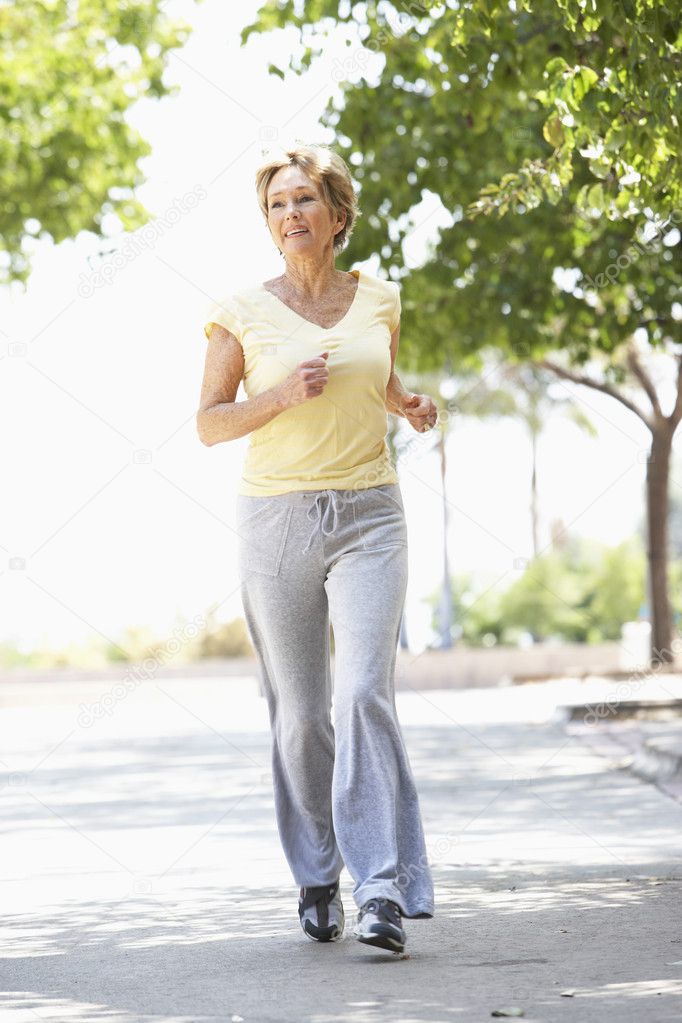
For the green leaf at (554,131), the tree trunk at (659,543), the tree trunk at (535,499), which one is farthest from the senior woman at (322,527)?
the tree trunk at (535,499)

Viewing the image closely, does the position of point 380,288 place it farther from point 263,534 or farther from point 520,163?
point 520,163

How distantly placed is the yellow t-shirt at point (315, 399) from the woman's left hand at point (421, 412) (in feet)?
0.51

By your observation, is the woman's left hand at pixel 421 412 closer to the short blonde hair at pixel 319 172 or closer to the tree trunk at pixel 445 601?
the short blonde hair at pixel 319 172

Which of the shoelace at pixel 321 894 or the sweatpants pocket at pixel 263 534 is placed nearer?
the sweatpants pocket at pixel 263 534

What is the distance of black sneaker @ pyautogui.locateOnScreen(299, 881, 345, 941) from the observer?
4.67 m

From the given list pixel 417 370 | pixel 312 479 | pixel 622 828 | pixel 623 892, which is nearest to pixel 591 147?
pixel 312 479

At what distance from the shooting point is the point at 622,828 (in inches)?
296

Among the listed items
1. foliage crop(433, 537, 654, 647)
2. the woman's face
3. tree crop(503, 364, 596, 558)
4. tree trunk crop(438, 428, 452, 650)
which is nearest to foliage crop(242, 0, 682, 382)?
the woman's face

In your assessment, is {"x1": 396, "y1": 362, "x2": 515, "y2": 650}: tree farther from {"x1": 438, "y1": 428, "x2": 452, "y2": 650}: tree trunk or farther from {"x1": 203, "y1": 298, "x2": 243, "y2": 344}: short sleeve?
{"x1": 203, "y1": 298, "x2": 243, "y2": 344}: short sleeve

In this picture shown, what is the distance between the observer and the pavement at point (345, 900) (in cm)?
389

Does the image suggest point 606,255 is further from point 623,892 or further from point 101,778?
point 623,892

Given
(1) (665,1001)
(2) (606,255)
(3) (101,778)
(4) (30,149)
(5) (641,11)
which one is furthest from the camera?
(4) (30,149)

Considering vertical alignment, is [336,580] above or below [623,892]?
above

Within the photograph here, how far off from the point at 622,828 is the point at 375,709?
11.4 ft
